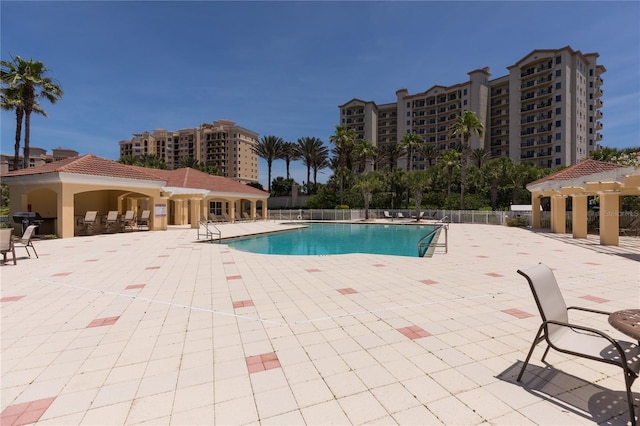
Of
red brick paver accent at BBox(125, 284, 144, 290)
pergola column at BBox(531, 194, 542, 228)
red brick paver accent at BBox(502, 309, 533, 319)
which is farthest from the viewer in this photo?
pergola column at BBox(531, 194, 542, 228)

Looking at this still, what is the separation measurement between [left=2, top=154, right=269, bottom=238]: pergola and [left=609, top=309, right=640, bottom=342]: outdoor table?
67.8 ft

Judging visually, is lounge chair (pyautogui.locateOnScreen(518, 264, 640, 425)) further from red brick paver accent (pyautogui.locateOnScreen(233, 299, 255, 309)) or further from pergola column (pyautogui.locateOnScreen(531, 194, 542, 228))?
pergola column (pyautogui.locateOnScreen(531, 194, 542, 228))

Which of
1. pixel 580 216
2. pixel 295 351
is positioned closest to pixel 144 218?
pixel 295 351

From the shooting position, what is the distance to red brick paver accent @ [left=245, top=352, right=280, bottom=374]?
317cm

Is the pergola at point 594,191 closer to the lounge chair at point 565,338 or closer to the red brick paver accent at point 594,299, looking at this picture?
the red brick paver accent at point 594,299

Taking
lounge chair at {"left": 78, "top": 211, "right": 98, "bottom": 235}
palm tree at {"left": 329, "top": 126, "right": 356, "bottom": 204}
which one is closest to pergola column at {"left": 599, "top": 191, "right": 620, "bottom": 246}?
lounge chair at {"left": 78, "top": 211, "right": 98, "bottom": 235}

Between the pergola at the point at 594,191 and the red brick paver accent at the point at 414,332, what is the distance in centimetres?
1231

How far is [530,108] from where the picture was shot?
59219 mm

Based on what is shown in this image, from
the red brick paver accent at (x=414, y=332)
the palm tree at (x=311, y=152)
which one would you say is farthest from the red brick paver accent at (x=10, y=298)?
the palm tree at (x=311, y=152)

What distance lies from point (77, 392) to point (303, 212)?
34810mm

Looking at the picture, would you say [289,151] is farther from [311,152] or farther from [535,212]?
[535,212]

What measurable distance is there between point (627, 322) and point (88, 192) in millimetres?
27915

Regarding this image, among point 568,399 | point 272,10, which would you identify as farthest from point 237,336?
point 272,10

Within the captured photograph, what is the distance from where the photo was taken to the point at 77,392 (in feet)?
9.07
